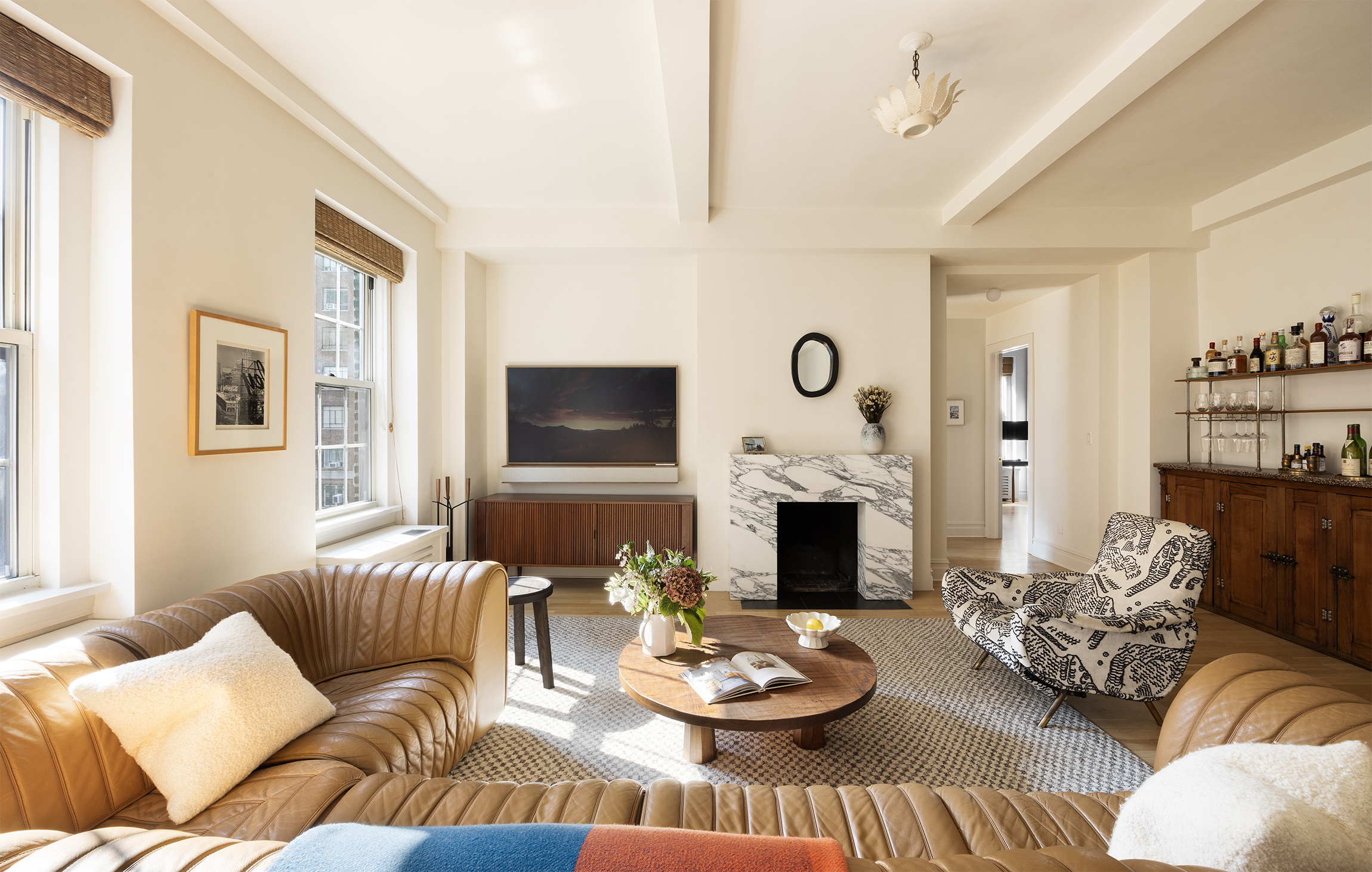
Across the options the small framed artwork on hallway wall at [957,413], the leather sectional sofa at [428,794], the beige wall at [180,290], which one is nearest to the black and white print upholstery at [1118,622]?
the leather sectional sofa at [428,794]

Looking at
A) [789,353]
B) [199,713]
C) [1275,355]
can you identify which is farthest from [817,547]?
[199,713]

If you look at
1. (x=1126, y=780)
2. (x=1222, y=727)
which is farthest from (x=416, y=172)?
(x=1126, y=780)

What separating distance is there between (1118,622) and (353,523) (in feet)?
12.4

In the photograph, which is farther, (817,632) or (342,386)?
(342,386)

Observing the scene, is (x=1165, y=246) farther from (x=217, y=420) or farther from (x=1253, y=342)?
(x=217, y=420)

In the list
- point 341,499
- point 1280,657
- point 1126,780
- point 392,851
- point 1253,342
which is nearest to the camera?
point 392,851

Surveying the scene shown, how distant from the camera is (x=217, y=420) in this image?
2213mm

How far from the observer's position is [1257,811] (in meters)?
0.76

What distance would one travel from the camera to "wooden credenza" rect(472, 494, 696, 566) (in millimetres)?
4168

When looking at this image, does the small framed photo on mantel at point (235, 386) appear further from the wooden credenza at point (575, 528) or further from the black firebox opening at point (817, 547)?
the black firebox opening at point (817, 547)

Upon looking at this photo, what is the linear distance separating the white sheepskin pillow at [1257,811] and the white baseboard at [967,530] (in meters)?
5.63

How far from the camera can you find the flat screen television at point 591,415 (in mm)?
4547

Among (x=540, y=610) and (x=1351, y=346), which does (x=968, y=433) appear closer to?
(x=1351, y=346)

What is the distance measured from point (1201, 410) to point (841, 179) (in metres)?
2.97
